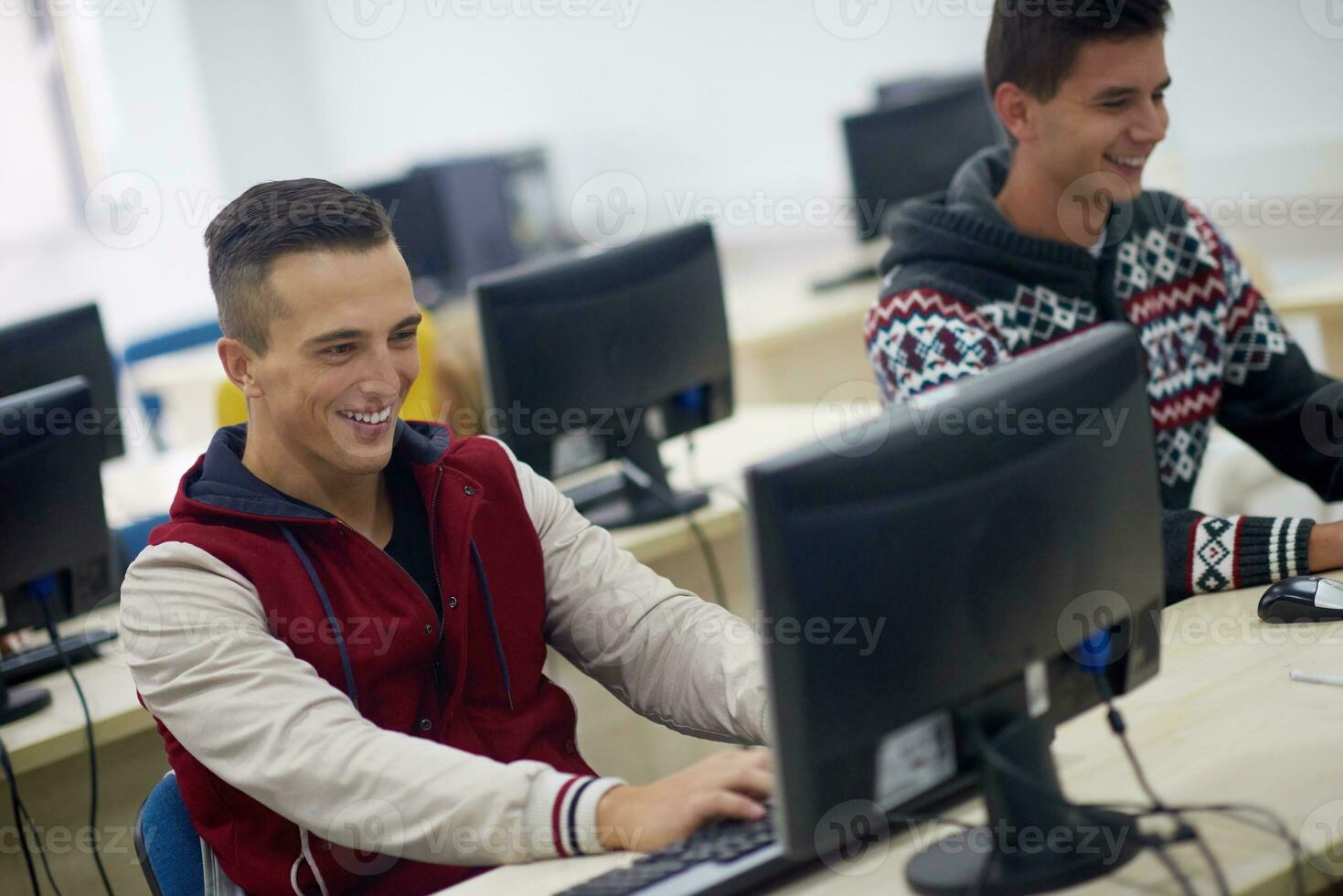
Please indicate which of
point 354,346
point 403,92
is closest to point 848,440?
point 354,346

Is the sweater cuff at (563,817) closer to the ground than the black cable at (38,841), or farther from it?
farther from it

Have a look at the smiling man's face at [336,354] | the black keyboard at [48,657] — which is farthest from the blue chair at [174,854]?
the black keyboard at [48,657]

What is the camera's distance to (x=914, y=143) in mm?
4207

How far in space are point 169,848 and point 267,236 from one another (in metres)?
0.65

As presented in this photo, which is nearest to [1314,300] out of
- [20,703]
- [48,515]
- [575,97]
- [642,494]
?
[642,494]

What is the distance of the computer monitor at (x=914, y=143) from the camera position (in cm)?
416

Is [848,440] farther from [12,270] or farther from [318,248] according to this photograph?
[12,270]

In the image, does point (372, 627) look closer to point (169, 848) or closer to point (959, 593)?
point (169, 848)

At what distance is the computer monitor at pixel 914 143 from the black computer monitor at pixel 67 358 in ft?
7.50

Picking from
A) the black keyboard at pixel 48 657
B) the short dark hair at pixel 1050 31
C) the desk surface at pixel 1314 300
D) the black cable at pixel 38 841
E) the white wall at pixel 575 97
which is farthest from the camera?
the white wall at pixel 575 97

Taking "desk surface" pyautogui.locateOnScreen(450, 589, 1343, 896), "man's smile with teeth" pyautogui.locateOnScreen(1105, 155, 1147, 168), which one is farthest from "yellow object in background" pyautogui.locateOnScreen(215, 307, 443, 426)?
"desk surface" pyautogui.locateOnScreen(450, 589, 1343, 896)

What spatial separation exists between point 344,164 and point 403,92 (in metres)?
0.68

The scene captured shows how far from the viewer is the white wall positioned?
393 centimetres

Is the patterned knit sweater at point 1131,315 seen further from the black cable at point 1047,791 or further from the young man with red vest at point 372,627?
the black cable at point 1047,791
